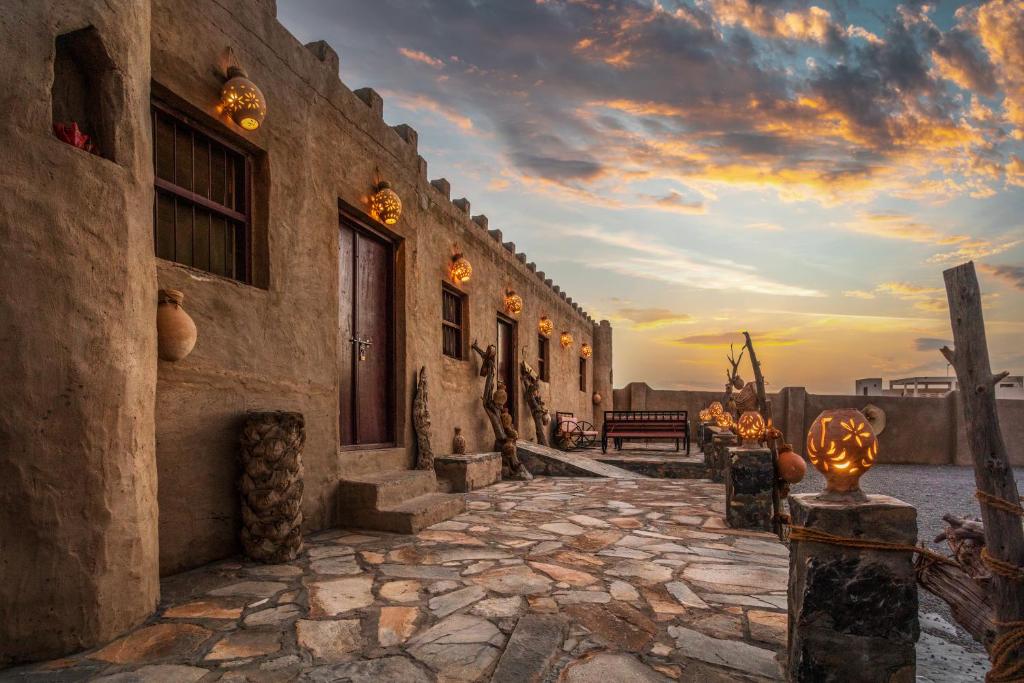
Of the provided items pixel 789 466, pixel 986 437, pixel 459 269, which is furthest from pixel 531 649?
pixel 459 269

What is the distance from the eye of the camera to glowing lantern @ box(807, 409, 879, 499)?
2.33 metres

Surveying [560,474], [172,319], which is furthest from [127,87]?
[560,474]

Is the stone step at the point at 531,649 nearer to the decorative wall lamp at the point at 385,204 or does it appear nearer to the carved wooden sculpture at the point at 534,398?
the decorative wall lamp at the point at 385,204

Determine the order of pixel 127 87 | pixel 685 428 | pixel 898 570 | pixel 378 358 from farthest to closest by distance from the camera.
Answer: pixel 685 428 → pixel 378 358 → pixel 127 87 → pixel 898 570

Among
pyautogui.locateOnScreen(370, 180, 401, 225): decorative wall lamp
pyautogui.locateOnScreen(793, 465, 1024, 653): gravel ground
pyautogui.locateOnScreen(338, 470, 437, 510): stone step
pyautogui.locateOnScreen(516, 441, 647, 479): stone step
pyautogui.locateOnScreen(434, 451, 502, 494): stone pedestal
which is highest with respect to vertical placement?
pyautogui.locateOnScreen(370, 180, 401, 225): decorative wall lamp

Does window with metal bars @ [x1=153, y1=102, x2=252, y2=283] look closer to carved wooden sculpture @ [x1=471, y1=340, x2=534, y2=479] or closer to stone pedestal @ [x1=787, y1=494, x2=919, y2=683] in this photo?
stone pedestal @ [x1=787, y1=494, x2=919, y2=683]

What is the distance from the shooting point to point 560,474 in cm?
960

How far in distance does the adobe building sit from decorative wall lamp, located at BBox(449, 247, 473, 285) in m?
0.78

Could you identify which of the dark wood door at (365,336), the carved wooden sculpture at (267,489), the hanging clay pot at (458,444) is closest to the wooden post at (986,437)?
the carved wooden sculpture at (267,489)

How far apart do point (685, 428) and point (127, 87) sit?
10.7 m

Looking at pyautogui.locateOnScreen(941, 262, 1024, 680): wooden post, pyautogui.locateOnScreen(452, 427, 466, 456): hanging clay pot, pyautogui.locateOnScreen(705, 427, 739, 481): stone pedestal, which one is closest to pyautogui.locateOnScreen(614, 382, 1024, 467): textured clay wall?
pyautogui.locateOnScreen(705, 427, 739, 481): stone pedestal

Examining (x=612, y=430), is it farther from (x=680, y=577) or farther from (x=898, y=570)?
(x=898, y=570)

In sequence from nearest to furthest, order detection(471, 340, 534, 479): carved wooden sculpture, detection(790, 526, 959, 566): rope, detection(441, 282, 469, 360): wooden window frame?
detection(790, 526, 959, 566): rope < detection(441, 282, 469, 360): wooden window frame < detection(471, 340, 534, 479): carved wooden sculpture

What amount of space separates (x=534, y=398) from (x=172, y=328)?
927cm
